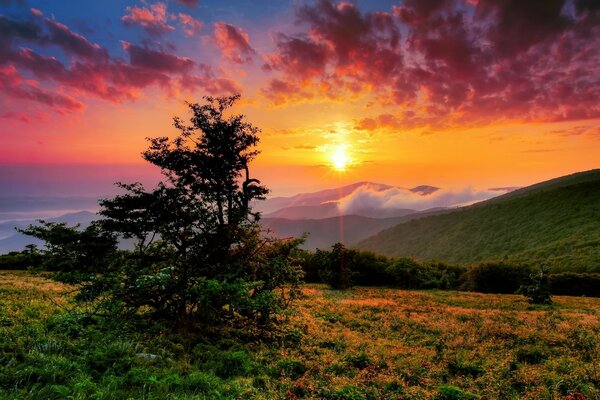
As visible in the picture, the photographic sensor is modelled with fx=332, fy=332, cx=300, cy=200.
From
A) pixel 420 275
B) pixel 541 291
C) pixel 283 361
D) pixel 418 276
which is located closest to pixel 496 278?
pixel 420 275

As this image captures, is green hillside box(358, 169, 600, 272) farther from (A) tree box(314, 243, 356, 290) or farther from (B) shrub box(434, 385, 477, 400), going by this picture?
(B) shrub box(434, 385, 477, 400)

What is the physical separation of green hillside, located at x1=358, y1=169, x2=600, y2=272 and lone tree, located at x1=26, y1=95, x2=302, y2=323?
9544 cm

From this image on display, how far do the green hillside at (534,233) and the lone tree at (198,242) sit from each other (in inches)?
3757

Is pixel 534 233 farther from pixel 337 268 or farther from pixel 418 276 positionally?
pixel 337 268

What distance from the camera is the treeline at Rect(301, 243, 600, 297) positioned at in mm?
60281

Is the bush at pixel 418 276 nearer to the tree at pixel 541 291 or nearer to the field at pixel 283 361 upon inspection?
the tree at pixel 541 291

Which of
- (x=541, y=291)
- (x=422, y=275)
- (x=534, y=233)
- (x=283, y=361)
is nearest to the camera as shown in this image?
(x=283, y=361)

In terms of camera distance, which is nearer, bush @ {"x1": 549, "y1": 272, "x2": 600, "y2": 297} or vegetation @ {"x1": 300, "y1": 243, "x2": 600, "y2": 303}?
vegetation @ {"x1": 300, "y1": 243, "x2": 600, "y2": 303}

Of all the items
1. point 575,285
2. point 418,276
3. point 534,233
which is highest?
point 534,233

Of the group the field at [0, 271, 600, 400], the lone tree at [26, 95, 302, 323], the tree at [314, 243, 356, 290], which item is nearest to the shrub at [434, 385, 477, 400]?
the field at [0, 271, 600, 400]

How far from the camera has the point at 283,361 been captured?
569 inches

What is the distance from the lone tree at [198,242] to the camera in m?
16.9

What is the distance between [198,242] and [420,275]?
6140 cm

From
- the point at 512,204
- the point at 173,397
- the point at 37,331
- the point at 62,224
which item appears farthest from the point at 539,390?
the point at 512,204
